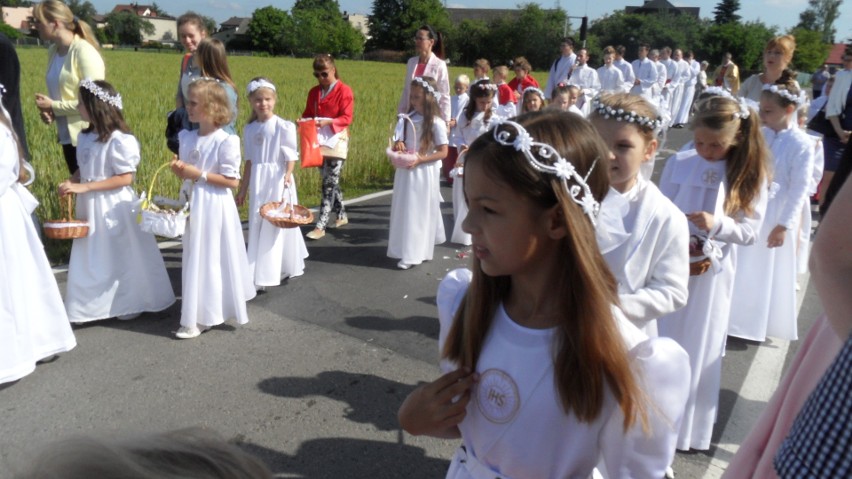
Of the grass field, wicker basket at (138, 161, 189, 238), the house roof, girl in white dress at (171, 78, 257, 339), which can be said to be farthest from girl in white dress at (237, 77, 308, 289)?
the house roof

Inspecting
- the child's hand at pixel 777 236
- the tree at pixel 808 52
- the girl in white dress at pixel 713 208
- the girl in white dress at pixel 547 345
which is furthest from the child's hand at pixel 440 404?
the tree at pixel 808 52

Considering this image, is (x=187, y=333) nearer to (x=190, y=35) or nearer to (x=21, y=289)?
(x=21, y=289)

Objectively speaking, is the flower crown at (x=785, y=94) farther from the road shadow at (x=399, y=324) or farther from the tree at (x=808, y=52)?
the tree at (x=808, y=52)

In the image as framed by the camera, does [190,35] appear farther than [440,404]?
Yes

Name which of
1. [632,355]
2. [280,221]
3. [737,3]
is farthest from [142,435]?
[737,3]

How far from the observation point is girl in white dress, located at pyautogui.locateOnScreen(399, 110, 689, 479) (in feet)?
5.48

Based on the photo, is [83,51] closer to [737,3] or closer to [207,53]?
[207,53]

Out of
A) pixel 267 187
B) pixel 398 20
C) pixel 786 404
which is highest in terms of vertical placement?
pixel 398 20

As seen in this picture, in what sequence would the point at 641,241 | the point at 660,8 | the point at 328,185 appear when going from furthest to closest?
the point at 660,8
the point at 328,185
the point at 641,241

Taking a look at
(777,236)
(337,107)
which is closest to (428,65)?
(337,107)

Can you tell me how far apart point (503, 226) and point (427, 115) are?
206 inches

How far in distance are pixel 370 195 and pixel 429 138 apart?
11.5 feet

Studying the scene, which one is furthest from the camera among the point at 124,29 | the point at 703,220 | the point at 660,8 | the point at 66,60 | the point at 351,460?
the point at 124,29

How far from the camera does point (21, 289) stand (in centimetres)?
422
